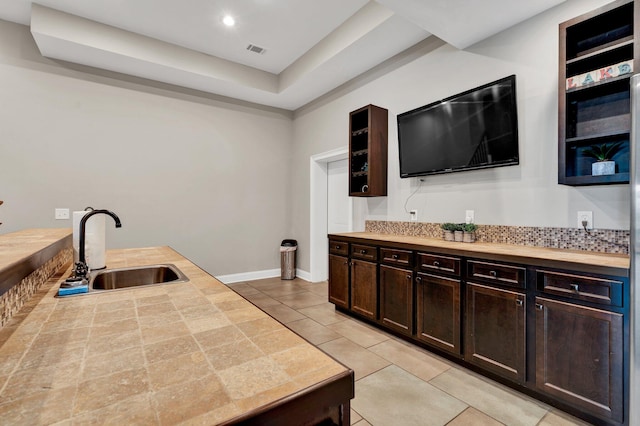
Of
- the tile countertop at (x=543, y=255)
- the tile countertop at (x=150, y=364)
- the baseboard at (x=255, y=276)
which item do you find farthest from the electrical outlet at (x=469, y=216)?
the baseboard at (x=255, y=276)

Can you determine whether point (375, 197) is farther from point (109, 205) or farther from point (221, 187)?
point (109, 205)

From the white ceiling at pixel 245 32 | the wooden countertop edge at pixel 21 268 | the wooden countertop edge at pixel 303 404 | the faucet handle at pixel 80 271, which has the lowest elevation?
the wooden countertop edge at pixel 303 404

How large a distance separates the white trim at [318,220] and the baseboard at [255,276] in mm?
221

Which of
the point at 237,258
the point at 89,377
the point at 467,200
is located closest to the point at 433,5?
the point at 467,200

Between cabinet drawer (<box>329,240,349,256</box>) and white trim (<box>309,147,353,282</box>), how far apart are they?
1.38m

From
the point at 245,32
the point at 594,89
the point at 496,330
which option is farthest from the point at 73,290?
the point at 245,32

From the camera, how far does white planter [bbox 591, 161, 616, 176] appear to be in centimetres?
200

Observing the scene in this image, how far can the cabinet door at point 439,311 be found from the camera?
A: 2.37 m

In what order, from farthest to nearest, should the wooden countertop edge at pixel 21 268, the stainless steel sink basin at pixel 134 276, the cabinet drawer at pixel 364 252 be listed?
the cabinet drawer at pixel 364 252
the stainless steel sink basin at pixel 134 276
the wooden countertop edge at pixel 21 268

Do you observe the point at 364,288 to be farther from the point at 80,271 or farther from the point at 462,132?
→ the point at 80,271

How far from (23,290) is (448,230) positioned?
2863 mm

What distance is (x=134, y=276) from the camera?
1.90 m

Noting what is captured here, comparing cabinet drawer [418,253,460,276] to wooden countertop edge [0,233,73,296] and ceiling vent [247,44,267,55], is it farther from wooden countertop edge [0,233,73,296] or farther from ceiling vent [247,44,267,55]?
ceiling vent [247,44,267,55]

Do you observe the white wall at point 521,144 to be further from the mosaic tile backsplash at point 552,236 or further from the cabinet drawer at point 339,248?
the cabinet drawer at point 339,248
